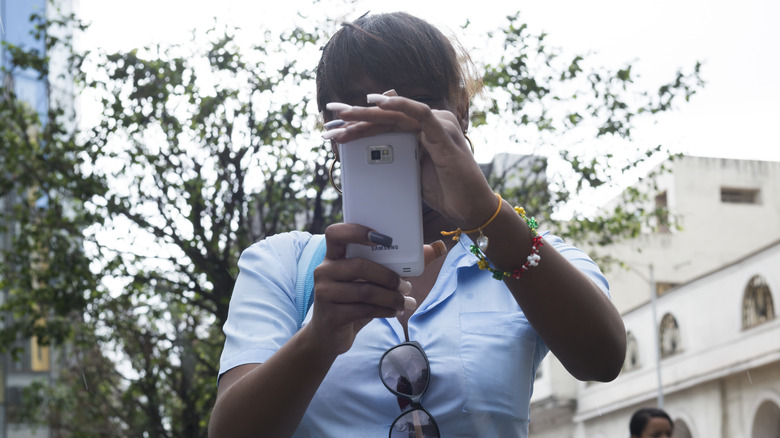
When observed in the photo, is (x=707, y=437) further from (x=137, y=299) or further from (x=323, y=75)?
(x=323, y=75)

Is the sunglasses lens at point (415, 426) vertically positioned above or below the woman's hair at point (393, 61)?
below

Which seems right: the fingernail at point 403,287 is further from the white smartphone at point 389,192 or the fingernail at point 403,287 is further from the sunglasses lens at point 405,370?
the sunglasses lens at point 405,370

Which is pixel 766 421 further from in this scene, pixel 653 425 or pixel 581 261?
pixel 581 261

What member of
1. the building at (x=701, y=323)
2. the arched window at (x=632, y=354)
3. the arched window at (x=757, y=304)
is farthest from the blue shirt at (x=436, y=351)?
the arched window at (x=632, y=354)

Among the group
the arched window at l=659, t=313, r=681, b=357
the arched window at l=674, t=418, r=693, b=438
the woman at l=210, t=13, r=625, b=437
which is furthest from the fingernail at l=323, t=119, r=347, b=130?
the arched window at l=674, t=418, r=693, b=438

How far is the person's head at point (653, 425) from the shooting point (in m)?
5.87

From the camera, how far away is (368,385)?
169cm

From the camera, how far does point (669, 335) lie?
31.2 metres

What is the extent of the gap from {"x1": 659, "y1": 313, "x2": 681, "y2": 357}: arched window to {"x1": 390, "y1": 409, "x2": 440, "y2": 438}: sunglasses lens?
1193 inches

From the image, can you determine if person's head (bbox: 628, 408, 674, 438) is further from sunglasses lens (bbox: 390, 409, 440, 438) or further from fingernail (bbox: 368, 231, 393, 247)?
fingernail (bbox: 368, 231, 393, 247)

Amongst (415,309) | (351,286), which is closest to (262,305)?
(415,309)

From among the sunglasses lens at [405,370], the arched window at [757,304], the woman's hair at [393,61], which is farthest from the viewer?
the arched window at [757,304]

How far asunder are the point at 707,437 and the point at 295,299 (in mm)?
28517

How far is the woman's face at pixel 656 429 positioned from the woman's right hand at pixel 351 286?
15.8 ft
